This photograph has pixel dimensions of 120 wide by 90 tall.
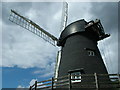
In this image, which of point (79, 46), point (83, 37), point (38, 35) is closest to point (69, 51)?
point (79, 46)

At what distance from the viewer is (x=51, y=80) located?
1044 cm

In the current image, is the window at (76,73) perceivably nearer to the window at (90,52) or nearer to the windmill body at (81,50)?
the windmill body at (81,50)

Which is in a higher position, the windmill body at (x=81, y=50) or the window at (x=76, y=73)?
the windmill body at (x=81, y=50)

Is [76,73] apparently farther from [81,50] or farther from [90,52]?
[90,52]

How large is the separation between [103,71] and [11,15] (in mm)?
17267

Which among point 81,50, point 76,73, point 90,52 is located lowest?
point 76,73

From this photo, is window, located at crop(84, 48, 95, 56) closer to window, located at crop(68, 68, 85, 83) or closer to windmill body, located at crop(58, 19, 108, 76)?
windmill body, located at crop(58, 19, 108, 76)

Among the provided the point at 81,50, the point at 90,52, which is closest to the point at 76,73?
the point at 81,50

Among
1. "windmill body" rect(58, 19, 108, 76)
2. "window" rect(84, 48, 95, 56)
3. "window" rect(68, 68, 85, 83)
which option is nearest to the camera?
"window" rect(68, 68, 85, 83)

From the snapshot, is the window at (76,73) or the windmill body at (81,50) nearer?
the window at (76,73)

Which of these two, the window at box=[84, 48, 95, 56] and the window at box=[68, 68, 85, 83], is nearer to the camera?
the window at box=[68, 68, 85, 83]

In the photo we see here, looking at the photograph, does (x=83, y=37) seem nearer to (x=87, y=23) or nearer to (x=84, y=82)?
(x=87, y=23)

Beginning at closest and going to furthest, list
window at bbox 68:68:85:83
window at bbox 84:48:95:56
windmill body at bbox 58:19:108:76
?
window at bbox 68:68:85:83 → windmill body at bbox 58:19:108:76 → window at bbox 84:48:95:56

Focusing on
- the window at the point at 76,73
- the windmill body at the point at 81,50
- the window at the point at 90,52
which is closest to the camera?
the window at the point at 76,73
